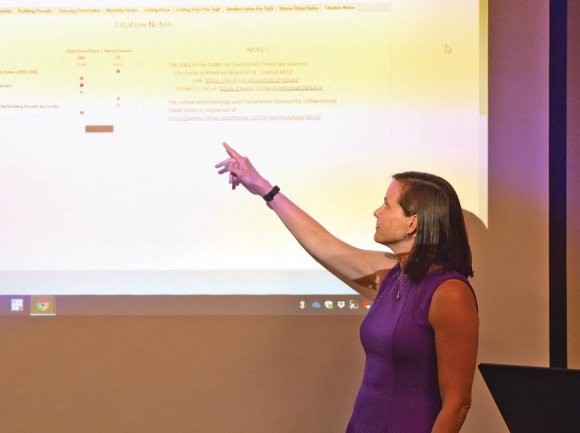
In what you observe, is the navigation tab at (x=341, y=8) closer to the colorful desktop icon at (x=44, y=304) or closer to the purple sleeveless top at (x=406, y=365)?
the purple sleeveless top at (x=406, y=365)

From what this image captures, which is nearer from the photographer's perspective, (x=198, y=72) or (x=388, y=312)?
(x=388, y=312)

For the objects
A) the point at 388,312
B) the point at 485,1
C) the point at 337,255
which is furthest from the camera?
the point at 485,1

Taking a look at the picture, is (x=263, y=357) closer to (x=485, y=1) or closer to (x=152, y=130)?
(x=152, y=130)

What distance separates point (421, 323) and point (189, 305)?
108cm

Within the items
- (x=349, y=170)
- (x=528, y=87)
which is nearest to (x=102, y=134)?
(x=349, y=170)

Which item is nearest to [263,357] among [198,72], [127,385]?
[127,385]

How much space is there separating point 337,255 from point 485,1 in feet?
3.61

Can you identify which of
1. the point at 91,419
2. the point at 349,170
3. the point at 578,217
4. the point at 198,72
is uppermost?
the point at 198,72

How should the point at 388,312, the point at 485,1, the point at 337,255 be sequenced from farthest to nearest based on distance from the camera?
the point at 485,1 < the point at 337,255 < the point at 388,312

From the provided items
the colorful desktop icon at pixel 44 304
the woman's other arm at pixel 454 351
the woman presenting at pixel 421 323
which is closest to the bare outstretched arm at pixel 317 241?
the woman presenting at pixel 421 323

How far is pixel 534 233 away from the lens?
2451 millimetres

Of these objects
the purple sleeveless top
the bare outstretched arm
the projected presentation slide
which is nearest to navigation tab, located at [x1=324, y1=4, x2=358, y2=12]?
the projected presentation slide

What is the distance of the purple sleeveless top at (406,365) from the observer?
1.64 metres

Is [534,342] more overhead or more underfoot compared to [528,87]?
more underfoot
